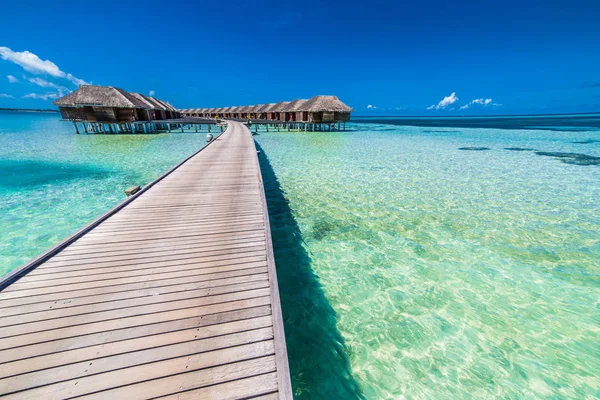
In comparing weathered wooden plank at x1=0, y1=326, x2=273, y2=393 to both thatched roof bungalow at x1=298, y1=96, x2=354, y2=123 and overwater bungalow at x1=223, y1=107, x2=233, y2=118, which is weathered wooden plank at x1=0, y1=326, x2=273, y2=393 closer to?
thatched roof bungalow at x1=298, y1=96, x2=354, y2=123

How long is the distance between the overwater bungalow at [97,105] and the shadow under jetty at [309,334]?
36558mm

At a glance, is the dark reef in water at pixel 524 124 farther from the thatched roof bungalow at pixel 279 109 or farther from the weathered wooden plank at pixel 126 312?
the weathered wooden plank at pixel 126 312

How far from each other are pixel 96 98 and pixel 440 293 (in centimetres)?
4093

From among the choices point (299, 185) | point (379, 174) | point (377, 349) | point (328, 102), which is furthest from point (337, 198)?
point (328, 102)

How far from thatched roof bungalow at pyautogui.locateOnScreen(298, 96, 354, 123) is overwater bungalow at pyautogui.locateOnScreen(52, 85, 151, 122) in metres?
25.2

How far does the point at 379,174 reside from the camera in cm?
1363

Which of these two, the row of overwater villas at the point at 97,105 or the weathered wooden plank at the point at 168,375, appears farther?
the row of overwater villas at the point at 97,105

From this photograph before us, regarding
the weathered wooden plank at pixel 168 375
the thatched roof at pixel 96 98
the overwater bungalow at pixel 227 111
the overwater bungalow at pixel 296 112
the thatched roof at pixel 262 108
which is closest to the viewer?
the weathered wooden plank at pixel 168 375

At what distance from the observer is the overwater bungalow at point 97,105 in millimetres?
30681

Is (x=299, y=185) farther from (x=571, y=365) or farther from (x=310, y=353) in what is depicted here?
(x=571, y=365)

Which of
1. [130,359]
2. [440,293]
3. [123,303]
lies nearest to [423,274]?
[440,293]

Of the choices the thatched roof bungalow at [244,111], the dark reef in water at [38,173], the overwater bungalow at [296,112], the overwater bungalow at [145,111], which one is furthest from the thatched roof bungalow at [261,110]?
the dark reef in water at [38,173]

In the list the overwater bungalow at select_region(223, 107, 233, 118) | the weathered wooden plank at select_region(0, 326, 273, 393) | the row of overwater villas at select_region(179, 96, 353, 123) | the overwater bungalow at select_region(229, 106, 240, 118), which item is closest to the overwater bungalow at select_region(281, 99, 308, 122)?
the row of overwater villas at select_region(179, 96, 353, 123)

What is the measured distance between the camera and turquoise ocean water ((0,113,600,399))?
3424mm
